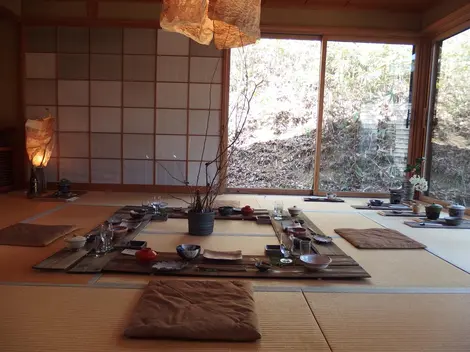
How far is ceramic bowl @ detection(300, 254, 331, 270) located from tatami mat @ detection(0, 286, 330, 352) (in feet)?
1.08

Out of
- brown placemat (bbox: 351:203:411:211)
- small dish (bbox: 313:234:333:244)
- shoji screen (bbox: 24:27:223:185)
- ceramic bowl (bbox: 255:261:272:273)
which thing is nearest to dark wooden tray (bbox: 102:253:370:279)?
ceramic bowl (bbox: 255:261:272:273)

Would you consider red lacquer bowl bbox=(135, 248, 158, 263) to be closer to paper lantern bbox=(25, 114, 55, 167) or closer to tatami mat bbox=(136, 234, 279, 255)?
tatami mat bbox=(136, 234, 279, 255)

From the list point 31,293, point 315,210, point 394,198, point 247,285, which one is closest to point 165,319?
point 247,285

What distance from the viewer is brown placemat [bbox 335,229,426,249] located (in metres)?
3.06

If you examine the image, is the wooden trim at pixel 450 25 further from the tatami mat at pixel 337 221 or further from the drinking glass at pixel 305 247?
the drinking glass at pixel 305 247

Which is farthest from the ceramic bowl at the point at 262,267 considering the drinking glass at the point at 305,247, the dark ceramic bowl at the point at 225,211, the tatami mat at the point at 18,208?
the tatami mat at the point at 18,208

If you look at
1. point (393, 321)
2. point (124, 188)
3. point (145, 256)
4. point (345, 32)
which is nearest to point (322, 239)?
point (393, 321)

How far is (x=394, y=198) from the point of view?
4.98m

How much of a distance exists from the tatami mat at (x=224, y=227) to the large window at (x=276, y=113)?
2.33m

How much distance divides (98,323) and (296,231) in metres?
1.77

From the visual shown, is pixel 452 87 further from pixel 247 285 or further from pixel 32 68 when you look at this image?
pixel 32 68

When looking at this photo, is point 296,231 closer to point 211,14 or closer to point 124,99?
point 211,14

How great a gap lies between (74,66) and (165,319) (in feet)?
15.6

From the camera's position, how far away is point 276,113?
20.8ft
